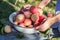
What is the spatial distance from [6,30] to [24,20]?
395mm

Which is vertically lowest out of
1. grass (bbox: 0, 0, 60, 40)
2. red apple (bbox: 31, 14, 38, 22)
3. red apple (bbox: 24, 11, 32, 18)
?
red apple (bbox: 31, 14, 38, 22)

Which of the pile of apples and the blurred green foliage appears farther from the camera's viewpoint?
the blurred green foliage

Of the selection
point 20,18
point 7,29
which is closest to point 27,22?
point 20,18

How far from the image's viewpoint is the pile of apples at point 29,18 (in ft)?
5.94

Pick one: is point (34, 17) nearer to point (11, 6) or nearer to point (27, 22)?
point (27, 22)

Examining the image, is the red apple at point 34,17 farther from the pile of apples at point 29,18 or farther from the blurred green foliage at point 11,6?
the blurred green foliage at point 11,6

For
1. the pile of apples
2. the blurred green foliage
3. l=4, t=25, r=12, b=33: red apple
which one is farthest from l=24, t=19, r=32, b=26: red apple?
the blurred green foliage

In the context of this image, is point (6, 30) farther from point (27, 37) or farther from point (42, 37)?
point (42, 37)

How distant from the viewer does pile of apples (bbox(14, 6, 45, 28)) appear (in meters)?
1.81

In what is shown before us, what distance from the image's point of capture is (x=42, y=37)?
217 cm

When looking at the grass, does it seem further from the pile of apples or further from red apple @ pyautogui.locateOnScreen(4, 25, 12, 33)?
the pile of apples

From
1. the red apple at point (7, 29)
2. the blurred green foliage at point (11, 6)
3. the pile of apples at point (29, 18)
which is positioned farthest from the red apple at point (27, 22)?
the blurred green foliage at point (11, 6)

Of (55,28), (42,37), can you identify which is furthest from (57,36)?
(42,37)

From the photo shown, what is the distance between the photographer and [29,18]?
6.22ft
